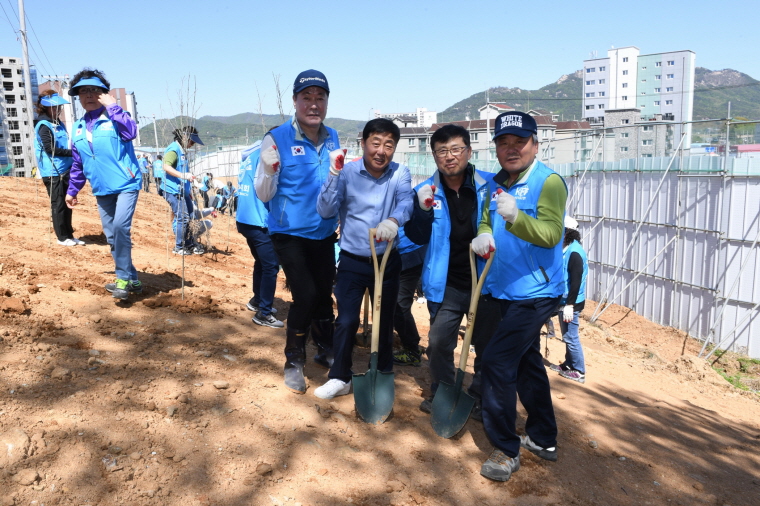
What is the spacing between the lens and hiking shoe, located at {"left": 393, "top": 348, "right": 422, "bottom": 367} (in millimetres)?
4801

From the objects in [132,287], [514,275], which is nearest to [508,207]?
[514,275]

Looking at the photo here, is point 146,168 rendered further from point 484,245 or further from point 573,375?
point 484,245

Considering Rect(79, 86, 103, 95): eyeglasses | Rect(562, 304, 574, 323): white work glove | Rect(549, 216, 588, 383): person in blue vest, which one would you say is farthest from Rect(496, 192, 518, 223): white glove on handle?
Rect(79, 86, 103, 95): eyeglasses

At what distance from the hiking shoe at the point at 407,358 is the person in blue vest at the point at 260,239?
3.54 feet

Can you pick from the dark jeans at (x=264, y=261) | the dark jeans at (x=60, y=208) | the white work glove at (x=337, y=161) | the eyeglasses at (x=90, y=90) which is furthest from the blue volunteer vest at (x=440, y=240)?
the dark jeans at (x=60, y=208)

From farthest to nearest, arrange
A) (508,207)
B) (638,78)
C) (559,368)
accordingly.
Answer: (638,78) → (559,368) → (508,207)

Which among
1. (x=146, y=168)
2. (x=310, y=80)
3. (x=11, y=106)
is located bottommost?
(x=146, y=168)

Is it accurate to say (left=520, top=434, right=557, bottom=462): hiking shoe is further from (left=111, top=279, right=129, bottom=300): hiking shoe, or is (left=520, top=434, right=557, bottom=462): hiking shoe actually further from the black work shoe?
(left=111, top=279, right=129, bottom=300): hiking shoe

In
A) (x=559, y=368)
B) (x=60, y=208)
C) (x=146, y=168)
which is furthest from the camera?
(x=146, y=168)

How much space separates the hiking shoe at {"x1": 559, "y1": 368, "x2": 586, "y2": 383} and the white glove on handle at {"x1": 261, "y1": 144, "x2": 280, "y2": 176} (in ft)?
12.8

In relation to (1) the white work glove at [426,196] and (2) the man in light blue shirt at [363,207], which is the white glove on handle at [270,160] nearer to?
(2) the man in light blue shirt at [363,207]

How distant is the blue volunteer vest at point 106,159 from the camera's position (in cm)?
476

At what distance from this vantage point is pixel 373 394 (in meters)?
3.54

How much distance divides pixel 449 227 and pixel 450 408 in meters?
1.08
